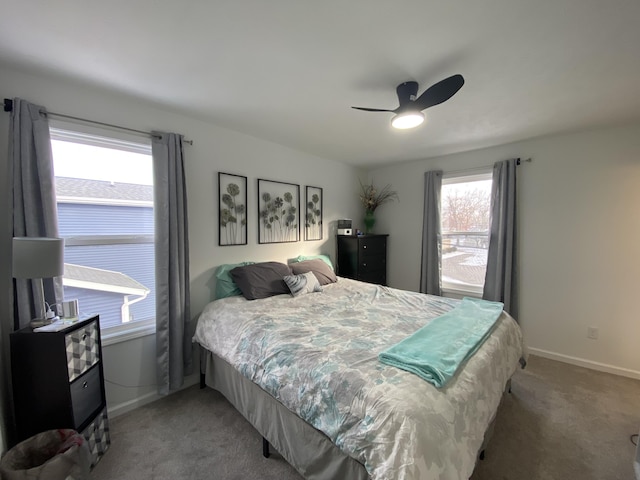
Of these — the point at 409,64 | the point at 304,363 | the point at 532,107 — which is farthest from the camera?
the point at 532,107

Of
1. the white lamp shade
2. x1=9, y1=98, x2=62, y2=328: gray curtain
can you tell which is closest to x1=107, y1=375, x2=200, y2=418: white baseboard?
x1=9, y1=98, x2=62, y2=328: gray curtain

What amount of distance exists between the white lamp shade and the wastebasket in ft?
2.85

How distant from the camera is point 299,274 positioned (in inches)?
117

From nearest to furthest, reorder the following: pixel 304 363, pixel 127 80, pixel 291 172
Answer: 1. pixel 304 363
2. pixel 127 80
3. pixel 291 172

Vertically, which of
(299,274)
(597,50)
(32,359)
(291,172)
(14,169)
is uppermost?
(597,50)

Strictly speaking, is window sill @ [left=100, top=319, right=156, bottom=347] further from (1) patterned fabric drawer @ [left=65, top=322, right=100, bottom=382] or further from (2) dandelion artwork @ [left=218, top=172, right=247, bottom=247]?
(2) dandelion artwork @ [left=218, top=172, right=247, bottom=247]

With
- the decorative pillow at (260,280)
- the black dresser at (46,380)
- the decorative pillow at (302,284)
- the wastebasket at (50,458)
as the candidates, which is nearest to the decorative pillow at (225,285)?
the decorative pillow at (260,280)

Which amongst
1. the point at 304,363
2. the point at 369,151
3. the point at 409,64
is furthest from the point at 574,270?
the point at 304,363

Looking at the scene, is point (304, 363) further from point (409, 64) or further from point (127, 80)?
point (127, 80)

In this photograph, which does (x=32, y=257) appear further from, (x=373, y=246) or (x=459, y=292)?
(x=459, y=292)

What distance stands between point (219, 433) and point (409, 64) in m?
2.81

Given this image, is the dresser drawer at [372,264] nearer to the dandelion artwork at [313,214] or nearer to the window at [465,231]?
the dandelion artwork at [313,214]

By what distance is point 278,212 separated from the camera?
3.24m

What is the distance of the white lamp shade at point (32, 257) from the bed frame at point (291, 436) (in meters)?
1.30
